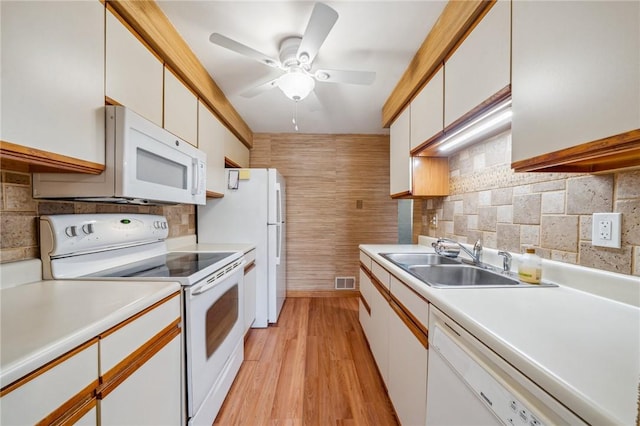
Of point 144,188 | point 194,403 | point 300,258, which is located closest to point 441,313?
point 194,403

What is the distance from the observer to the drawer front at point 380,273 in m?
1.55

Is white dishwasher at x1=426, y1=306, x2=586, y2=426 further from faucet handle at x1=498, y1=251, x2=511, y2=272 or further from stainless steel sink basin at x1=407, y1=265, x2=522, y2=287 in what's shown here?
faucet handle at x1=498, y1=251, x2=511, y2=272

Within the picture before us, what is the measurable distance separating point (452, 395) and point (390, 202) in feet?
Result: 9.17

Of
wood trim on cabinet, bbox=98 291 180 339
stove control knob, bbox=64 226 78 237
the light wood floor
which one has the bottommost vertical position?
the light wood floor

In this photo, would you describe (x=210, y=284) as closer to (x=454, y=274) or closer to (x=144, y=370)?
(x=144, y=370)

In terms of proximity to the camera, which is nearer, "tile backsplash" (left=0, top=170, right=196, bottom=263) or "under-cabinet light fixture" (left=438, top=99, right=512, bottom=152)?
"tile backsplash" (left=0, top=170, right=196, bottom=263)

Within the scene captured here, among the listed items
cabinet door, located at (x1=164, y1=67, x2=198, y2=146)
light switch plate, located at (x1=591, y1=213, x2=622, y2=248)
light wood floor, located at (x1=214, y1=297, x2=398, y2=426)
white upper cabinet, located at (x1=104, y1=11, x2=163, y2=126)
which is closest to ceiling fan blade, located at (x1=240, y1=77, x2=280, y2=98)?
cabinet door, located at (x1=164, y1=67, x2=198, y2=146)

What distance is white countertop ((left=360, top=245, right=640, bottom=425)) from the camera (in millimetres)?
418

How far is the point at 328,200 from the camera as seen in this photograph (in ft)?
11.2

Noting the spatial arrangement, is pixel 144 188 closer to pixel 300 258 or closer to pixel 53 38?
pixel 53 38

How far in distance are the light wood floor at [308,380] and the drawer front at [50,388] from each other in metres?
1.06

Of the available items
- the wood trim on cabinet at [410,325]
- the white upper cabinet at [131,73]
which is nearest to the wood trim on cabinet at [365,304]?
the wood trim on cabinet at [410,325]

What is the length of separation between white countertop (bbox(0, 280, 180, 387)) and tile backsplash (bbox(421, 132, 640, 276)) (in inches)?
66.8

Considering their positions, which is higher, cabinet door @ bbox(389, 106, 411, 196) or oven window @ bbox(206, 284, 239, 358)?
cabinet door @ bbox(389, 106, 411, 196)
